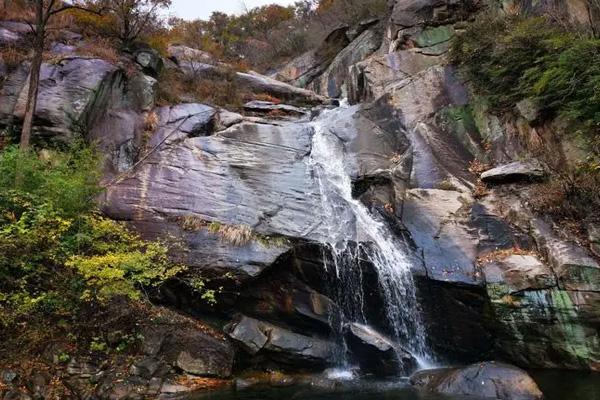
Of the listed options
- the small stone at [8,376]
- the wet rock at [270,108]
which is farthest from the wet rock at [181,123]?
the small stone at [8,376]

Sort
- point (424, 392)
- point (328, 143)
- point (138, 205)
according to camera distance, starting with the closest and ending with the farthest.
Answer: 1. point (424, 392)
2. point (138, 205)
3. point (328, 143)

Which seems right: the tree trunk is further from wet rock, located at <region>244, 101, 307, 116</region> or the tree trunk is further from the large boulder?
wet rock, located at <region>244, 101, 307, 116</region>

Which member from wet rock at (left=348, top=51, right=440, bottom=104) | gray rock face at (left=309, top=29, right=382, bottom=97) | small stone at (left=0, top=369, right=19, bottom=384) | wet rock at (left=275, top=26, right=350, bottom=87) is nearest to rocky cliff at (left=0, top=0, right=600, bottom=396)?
wet rock at (left=348, top=51, right=440, bottom=104)

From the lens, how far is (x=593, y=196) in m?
10.1

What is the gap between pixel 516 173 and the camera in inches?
453

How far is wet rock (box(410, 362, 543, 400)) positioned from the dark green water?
0.28m

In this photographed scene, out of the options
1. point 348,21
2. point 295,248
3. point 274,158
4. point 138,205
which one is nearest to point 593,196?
point 295,248

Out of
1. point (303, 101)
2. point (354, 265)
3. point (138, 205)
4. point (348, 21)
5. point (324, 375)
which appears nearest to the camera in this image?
point (324, 375)

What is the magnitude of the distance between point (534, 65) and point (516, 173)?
346 centimetres

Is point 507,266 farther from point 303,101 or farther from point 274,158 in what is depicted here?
point 303,101

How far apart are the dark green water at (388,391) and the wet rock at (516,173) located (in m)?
4.74

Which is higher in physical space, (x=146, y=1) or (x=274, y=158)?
(x=146, y=1)

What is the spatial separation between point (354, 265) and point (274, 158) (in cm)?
450

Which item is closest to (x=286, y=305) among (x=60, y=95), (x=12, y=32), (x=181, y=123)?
(x=181, y=123)
